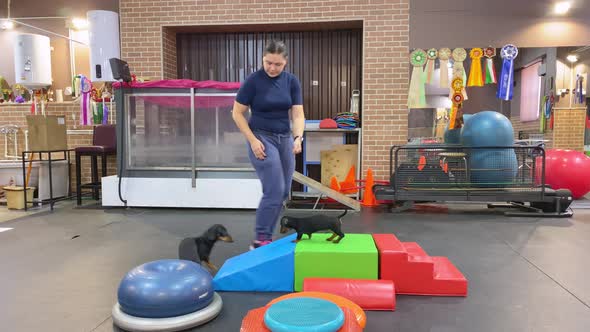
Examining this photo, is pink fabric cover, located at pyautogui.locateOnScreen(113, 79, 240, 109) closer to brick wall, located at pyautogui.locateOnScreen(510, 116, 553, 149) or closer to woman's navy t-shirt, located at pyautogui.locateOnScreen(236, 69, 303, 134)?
woman's navy t-shirt, located at pyautogui.locateOnScreen(236, 69, 303, 134)

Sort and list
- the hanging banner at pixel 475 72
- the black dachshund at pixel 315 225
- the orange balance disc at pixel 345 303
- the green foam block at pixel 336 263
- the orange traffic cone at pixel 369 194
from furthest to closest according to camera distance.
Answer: the hanging banner at pixel 475 72 → the orange traffic cone at pixel 369 194 → the black dachshund at pixel 315 225 → the green foam block at pixel 336 263 → the orange balance disc at pixel 345 303

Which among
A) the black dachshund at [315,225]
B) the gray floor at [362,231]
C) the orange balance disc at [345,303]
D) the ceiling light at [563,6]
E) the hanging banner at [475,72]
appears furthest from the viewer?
the ceiling light at [563,6]

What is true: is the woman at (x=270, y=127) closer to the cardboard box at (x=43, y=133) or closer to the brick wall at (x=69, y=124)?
the cardboard box at (x=43, y=133)

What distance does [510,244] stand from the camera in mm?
3352

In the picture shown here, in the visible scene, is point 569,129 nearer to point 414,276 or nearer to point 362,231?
point 362,231

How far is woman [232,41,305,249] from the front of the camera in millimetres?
2547

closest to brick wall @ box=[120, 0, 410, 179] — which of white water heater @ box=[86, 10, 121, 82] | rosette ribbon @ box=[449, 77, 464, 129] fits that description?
white water heater @ box=[86, 10, 121, 82]

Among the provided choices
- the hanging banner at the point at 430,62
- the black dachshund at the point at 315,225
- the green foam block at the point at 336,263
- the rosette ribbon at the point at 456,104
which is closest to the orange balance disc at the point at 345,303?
the green foam block at the point at 336,263

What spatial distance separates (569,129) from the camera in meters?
6.98

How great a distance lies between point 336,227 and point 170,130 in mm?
3207

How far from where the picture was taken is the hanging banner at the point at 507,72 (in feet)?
17.9

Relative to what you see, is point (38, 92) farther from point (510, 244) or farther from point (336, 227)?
point (510, 244)

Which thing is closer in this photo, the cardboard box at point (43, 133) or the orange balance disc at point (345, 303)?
the orange balance disc at point (345, 303)

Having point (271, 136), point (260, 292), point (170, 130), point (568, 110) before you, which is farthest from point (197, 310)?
point (568, 110)
